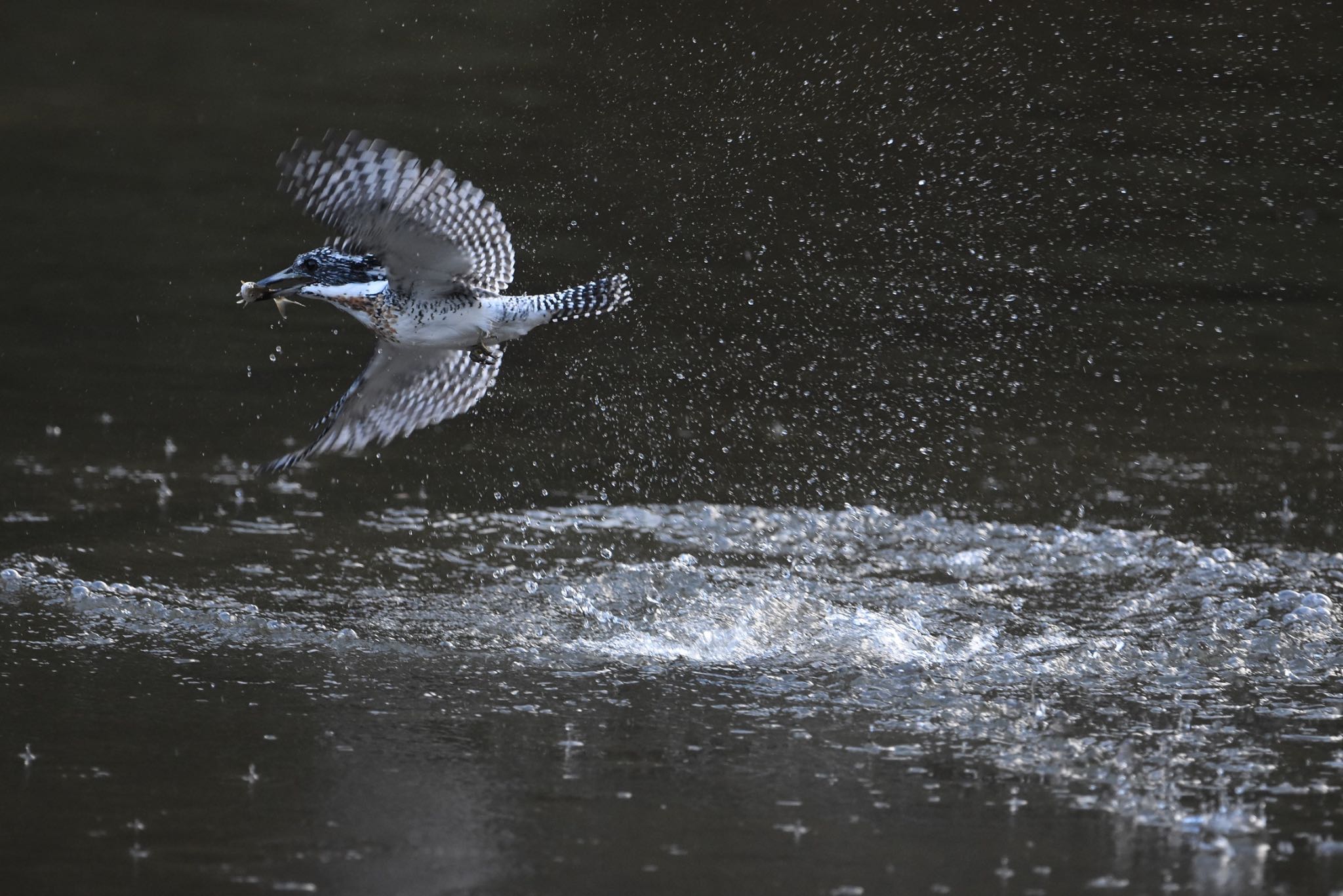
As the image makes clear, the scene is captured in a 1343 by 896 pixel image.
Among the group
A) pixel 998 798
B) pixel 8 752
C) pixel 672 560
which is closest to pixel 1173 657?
pixel 998 798

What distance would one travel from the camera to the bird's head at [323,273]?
386cm

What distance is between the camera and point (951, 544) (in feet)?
15.0

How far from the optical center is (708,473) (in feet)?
17.7

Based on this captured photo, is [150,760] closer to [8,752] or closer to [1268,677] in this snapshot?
[8,752]

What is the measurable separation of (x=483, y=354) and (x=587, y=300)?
582 mm

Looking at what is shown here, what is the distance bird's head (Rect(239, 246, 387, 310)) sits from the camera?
3.86m

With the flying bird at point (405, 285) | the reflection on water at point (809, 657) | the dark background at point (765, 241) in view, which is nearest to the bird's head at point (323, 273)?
the flying bird at point (405, 285)

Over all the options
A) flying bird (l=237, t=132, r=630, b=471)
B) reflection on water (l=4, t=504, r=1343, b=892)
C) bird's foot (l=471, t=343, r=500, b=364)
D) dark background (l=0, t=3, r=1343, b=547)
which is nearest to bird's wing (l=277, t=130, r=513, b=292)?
flying bird (l=237, t=132, r=630, b=471)

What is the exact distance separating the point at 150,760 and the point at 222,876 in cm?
59

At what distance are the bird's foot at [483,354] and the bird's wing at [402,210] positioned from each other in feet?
0.61

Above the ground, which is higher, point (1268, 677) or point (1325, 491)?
point (1325, 491)

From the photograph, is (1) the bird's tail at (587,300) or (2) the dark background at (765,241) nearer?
(1) the bird's tail at (587,300)

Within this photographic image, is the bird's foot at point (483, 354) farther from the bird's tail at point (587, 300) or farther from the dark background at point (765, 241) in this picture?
the dark background at point (765, 241)

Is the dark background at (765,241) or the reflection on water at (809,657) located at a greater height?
the dark background at (765,241)
